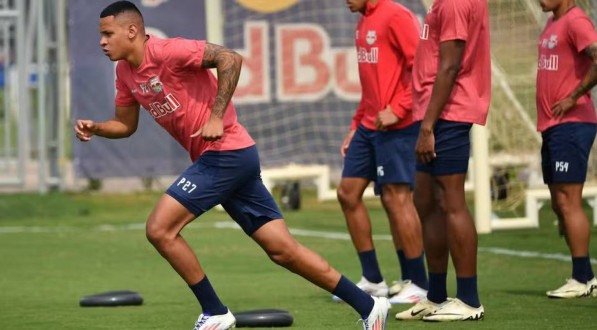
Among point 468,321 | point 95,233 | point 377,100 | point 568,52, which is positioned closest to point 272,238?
point 468,321

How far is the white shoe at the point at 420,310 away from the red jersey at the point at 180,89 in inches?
62.8

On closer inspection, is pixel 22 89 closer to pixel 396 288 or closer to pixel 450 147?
pixel 396 288

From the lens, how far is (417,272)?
10844 mm

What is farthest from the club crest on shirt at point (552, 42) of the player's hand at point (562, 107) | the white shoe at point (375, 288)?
the white shoe at point (375, 288)

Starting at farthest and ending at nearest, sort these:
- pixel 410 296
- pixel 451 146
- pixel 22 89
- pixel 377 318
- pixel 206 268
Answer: pixel 22 89, pixel 206 268, pixel 410 296, pixel 451 146, pixel 377 318

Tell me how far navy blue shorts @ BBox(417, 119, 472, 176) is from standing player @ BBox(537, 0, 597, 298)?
171 centimetres

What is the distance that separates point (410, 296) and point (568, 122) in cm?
170

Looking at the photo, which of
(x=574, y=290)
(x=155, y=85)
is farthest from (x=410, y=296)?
(x=155, y=85)

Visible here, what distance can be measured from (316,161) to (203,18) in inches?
97.8

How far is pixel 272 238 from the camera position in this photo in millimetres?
8789

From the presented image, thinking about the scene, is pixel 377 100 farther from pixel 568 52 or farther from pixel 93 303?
pixel 93 303

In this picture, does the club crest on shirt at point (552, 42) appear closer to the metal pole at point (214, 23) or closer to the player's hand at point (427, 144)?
the player's hand at point (427, 144)

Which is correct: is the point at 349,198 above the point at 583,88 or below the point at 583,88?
below

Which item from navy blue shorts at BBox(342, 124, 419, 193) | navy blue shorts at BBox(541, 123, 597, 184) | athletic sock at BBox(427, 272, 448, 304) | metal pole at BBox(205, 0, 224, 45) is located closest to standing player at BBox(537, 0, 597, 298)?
navy blue shorts at BBox(541, 123, 597, 184)
